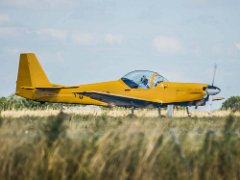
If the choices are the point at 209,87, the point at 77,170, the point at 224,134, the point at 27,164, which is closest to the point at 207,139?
the point at 224,134

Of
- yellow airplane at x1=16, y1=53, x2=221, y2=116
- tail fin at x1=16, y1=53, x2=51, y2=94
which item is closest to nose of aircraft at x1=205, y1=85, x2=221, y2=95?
yellow airplane at x1=16, y1=53, x2=221, y2=116

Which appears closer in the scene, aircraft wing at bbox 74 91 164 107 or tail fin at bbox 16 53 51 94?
aircraft wing at bbox 74 91 164 107

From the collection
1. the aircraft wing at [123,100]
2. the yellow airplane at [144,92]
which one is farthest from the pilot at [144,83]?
the aircraft wing at [123,100]

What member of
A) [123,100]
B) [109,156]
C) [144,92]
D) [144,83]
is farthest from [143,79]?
[109,156]

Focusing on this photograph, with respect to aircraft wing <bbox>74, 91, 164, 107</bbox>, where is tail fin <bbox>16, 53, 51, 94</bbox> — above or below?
above

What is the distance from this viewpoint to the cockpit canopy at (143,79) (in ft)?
92.2

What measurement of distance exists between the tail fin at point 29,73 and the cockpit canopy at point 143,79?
24.0ft

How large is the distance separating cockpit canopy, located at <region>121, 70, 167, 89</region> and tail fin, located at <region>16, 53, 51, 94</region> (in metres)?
7.31

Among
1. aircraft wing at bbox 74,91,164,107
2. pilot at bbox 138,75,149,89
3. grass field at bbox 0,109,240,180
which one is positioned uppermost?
pilot at bbox 138,75,149,89

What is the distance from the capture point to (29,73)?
114 ft

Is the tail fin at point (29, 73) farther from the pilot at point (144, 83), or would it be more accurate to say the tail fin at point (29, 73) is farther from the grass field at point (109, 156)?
the grass field at point (109, 156)

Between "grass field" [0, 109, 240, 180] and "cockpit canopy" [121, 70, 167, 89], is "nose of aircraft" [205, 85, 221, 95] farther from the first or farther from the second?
"grass field" [0, 109, 240, 180]

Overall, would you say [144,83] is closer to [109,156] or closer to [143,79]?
[143,79]

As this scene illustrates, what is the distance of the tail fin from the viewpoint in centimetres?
3447
